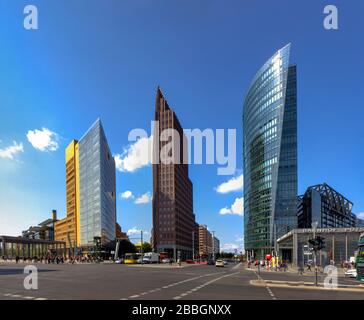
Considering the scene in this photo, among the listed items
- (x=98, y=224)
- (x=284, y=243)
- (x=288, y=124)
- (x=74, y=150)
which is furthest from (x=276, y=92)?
(x=74, y=150)

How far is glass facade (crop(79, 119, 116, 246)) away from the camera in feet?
522

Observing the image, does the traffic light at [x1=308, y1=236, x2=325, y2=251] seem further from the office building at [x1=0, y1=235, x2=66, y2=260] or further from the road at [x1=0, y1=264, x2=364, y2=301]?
the office building at [x1=0, y1=235, x2=66, y2=260]

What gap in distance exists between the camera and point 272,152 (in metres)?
132

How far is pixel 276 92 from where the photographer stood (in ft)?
439

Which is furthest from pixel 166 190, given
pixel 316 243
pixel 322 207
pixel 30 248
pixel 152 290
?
pixel 152 290

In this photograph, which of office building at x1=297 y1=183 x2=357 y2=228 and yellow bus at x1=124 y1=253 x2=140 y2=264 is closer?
yellow bus at x1=124 y1=253 x2=140 y2=264

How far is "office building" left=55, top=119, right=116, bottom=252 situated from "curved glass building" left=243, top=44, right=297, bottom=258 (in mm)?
60673

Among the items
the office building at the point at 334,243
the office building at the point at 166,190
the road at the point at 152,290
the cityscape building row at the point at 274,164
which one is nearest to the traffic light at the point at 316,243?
the road at the point at 152,290

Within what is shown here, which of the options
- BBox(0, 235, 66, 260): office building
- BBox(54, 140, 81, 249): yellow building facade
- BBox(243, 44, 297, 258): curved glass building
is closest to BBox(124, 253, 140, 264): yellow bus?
BBox(243, 44, 297, 258): curved glass building

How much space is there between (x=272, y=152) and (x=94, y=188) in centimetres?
7431

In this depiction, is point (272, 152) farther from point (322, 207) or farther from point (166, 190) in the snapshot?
point (166, 190)

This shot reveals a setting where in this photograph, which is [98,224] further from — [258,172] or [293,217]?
[293,217]
